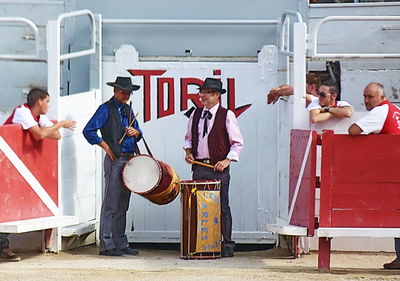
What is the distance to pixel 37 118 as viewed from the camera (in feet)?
33.4

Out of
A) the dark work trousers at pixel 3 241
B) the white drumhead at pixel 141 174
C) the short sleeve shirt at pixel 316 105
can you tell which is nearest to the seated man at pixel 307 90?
the short sleeve shirt at pixel 316 105

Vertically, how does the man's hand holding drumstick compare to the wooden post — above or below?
above

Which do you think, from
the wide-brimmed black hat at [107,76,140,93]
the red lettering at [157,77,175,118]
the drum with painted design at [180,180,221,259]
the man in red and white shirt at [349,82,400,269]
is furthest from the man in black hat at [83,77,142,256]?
the man in red and white shirt at [349,82,400,269]

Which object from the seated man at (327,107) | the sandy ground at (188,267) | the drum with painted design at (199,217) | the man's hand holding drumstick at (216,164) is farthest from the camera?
the man's hand holding drumstick at (216,164)

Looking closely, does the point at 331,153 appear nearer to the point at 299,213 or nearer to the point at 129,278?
the point at 299,213

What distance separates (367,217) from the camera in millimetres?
9414

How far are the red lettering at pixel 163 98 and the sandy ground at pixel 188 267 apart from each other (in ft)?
5.03

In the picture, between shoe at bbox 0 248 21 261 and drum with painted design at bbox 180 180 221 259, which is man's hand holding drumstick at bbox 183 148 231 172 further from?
shoe at bbox 0 248 21 261

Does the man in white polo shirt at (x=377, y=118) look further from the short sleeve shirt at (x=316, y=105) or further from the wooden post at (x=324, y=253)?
the wooden post at (x=324, y=253)

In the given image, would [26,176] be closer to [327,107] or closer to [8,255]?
[8,255]

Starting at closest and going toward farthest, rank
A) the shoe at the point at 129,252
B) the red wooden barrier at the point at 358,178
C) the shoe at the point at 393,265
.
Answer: the red wooden barrier at the point at 358,178 → the shoe at the point at 393,265 → the shoe at the point at 129,252

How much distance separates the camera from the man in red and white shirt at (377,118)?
30.8ft

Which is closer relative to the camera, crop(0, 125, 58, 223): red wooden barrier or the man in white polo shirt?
the man in white polo shirt

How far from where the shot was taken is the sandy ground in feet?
29.7
